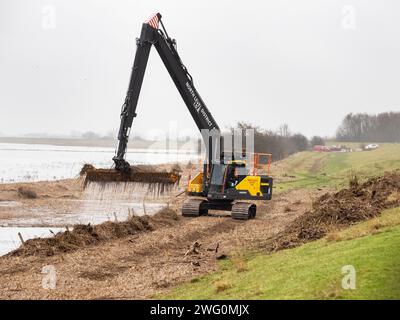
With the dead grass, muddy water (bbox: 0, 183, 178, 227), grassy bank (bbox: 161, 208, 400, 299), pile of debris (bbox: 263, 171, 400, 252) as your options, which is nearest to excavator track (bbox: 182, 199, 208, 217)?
muddy water (bbox: 0, 183, 178, 227)

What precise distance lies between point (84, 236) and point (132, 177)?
15.5 ft

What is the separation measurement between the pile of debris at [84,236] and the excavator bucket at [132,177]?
1.91 metres

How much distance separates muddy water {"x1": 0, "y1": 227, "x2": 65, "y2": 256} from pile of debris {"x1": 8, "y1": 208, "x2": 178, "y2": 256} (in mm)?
2445

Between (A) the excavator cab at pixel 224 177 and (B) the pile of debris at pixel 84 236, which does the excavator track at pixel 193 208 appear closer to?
(A) the excavator cab at pixel 224 177

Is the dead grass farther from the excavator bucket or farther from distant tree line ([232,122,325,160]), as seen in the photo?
distant tree line ([232,122,325,160])

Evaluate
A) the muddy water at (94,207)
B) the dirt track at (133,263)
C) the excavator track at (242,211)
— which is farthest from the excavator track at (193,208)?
the dirt track at (133,263)

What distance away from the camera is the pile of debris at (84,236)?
928 inches

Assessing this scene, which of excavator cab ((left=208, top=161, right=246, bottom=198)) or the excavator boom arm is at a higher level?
the excavator boom arm

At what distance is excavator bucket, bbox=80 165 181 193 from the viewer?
97.5 ft

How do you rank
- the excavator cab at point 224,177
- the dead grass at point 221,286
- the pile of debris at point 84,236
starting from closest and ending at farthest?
the dead grass at point 221,286 → the pile of debris at point 84,236 → the excavator cab at point 224,177

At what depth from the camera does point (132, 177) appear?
29.9 metres
